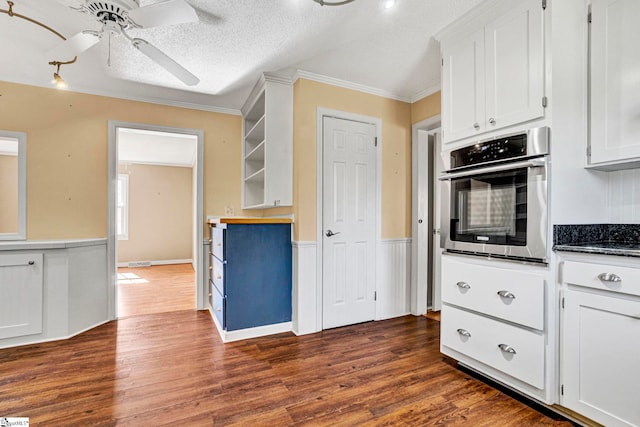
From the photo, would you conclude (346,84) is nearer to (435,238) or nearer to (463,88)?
(463,88)

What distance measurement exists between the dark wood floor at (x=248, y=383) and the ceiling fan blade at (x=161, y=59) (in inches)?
84.7

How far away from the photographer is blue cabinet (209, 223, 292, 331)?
2.70m

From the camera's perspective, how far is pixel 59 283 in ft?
8.94

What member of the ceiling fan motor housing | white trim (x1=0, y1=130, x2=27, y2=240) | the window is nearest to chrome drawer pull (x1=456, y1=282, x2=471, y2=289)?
the ceiling fan motor housing

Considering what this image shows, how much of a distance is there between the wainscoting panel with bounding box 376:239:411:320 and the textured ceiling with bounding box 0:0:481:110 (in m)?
1.72

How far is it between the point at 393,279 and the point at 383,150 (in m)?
1.44

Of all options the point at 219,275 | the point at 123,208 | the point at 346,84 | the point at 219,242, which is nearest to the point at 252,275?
the point at 219,275

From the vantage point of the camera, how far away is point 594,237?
1.81 meters

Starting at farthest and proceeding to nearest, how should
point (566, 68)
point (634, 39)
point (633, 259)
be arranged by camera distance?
point (566, 68) < point (634, 39) < point (633, 259)

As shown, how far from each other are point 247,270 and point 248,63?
1870 mm

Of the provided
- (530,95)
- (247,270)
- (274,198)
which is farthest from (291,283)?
(530,95)

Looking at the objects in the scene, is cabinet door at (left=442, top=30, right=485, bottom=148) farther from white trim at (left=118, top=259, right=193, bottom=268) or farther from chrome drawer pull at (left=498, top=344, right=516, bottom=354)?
white trim at (left=118, top=259, right=193, bottom=268)

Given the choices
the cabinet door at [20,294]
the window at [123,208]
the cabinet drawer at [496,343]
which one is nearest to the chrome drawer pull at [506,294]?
the cabinet drawer at [496,343]

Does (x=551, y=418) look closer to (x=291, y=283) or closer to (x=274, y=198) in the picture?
(x=291, y=283)
